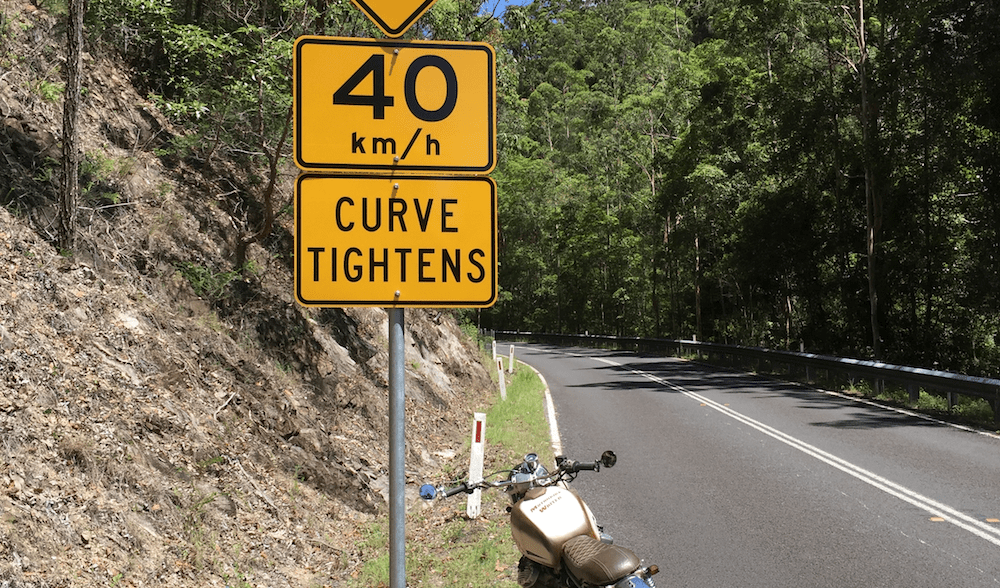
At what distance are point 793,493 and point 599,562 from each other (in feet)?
20.8

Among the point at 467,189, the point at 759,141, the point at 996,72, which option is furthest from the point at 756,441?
the point at 759,141

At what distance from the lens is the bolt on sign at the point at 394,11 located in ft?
10.5

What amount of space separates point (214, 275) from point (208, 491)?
3975 millimetres

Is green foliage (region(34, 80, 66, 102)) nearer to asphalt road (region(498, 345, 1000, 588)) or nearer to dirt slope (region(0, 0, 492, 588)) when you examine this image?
dirt slope (region(0, 0, 492, 588))

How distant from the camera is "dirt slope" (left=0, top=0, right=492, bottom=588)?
5.19 metres

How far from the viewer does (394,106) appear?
126 inches

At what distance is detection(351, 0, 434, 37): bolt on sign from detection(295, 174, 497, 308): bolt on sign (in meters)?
0.63

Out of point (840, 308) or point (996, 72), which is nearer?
point (996, 72)

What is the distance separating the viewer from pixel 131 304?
7.88 metres

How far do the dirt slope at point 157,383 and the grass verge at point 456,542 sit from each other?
0.82 ft

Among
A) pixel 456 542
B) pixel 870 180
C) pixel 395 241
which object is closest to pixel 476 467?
pixel 456 542

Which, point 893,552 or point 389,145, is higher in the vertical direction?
point 389,145

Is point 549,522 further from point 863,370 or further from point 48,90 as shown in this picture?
point 863,370

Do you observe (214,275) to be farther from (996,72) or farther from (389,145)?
(996,72)
